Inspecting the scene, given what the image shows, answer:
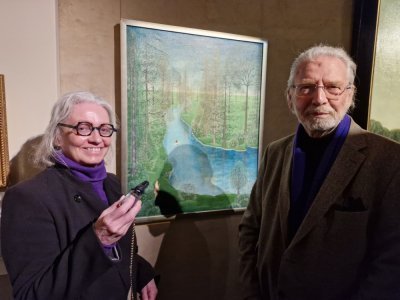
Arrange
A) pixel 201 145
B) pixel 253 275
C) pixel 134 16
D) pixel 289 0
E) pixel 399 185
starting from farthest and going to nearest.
A: pixel 289 0
pixel 201 145
pixel 134 16
pixel 253 275
pixel 399 185

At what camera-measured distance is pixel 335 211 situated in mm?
1056

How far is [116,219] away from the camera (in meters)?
0.90

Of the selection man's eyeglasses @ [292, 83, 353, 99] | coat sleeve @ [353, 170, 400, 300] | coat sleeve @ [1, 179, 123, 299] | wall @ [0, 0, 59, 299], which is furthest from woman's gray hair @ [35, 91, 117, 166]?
coat sleeve @ [353, 170, 400, 300]

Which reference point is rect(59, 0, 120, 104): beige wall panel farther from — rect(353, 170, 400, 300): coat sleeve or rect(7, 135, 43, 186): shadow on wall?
rect(353, 170, 400, 300): coat sleeve

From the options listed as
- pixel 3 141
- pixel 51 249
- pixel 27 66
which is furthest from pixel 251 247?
pixel 27 66

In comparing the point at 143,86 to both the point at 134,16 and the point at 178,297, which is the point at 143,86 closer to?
the point at 134,16

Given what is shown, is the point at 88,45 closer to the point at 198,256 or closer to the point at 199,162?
the point at 199,162

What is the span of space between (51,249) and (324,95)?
1033mm

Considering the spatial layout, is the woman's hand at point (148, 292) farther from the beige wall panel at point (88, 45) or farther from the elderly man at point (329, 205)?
the beige wall panel at point (88, 45)

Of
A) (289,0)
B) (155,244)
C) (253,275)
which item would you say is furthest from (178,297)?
(289,0)

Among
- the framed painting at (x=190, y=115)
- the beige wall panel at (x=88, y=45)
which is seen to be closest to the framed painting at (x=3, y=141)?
the beige wall panel at (x=88, y=45)

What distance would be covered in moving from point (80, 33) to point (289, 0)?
3.78 ft

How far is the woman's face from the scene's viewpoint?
41.1 inches

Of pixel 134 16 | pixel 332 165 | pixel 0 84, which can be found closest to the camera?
pixel 332 165
